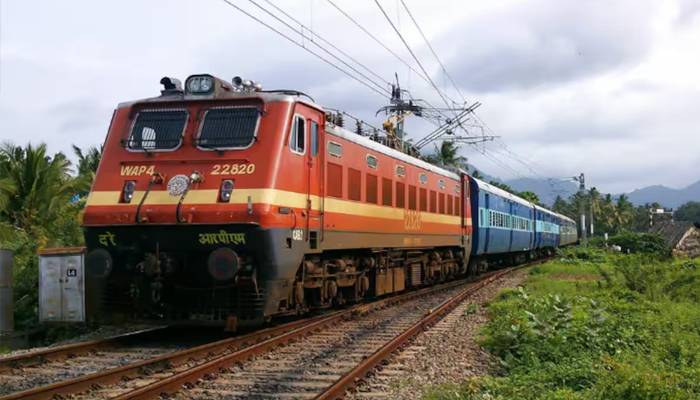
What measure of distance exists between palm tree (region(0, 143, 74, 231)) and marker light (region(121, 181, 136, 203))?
1405 centimetres

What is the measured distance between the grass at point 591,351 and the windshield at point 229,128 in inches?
174

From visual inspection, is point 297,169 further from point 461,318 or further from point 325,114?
point 461,318

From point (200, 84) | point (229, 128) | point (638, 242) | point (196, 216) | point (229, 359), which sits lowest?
point (229, 359)

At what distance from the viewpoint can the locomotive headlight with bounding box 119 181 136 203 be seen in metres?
10.1

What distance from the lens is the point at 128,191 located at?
1016 centimetres

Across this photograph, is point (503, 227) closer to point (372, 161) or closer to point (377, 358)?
point (372, 161)

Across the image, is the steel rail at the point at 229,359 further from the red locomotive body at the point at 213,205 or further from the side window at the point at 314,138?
the side window at the point at 314,138

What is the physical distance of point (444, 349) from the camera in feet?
31.7

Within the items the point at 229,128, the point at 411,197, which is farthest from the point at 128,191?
the point at 411,197

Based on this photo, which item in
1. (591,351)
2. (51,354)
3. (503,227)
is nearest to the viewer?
(591,351)

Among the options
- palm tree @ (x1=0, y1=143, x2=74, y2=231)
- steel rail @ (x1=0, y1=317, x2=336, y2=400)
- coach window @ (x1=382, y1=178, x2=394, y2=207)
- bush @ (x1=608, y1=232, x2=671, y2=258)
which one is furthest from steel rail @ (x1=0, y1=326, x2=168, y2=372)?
bush @ (x1=608, y1=232, x2=671, y2=258)

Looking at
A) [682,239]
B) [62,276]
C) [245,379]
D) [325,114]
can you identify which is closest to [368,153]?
[325,114]

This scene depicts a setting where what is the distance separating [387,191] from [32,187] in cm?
1444

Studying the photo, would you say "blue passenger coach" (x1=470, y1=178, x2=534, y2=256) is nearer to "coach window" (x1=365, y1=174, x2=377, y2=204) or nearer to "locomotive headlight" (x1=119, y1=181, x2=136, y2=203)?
"coach window" (x1=365, y1=174, x2=377, y2=204)
